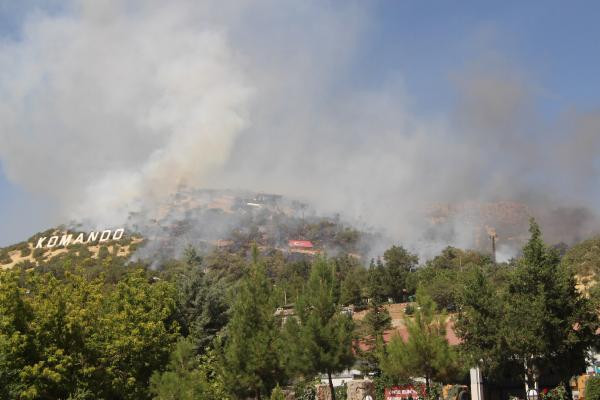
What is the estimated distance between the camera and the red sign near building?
94.8 ft

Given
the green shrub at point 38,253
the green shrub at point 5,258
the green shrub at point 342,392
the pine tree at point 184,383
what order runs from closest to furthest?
1. the pine tree at point 184,383
2. the green shrub at point 342,392
3. the green shrub at point 5,258
4. the green shrub at point 38,253

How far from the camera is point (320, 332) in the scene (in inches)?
947

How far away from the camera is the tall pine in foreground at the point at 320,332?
2377 cm

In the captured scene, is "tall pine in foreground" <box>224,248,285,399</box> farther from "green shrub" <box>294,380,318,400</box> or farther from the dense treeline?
"green shrub" <box>294,380,318,400</box>

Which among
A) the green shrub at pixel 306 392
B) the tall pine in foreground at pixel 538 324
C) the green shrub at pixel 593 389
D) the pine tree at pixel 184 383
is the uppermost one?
the tall pine in foreground at pixel 538 324

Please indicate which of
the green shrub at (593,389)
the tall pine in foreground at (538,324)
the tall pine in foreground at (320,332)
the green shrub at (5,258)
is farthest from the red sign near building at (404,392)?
the green shrub at (5,258)

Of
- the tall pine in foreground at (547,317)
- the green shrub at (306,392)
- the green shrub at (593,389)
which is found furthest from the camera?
the green shrub at (306,392)

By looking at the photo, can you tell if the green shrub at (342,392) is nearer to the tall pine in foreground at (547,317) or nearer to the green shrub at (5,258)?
the tall pine in foreground at (547,317)

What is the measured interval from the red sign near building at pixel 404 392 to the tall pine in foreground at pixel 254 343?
7416mm

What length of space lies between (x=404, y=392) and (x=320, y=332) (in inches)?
315

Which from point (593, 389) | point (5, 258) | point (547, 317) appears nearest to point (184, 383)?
point (547, 317)

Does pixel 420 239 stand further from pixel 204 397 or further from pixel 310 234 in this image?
pixel 204 397

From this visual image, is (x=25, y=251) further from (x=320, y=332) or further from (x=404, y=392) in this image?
(x=320, y=332)

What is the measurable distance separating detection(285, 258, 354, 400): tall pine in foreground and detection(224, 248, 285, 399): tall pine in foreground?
68cm
